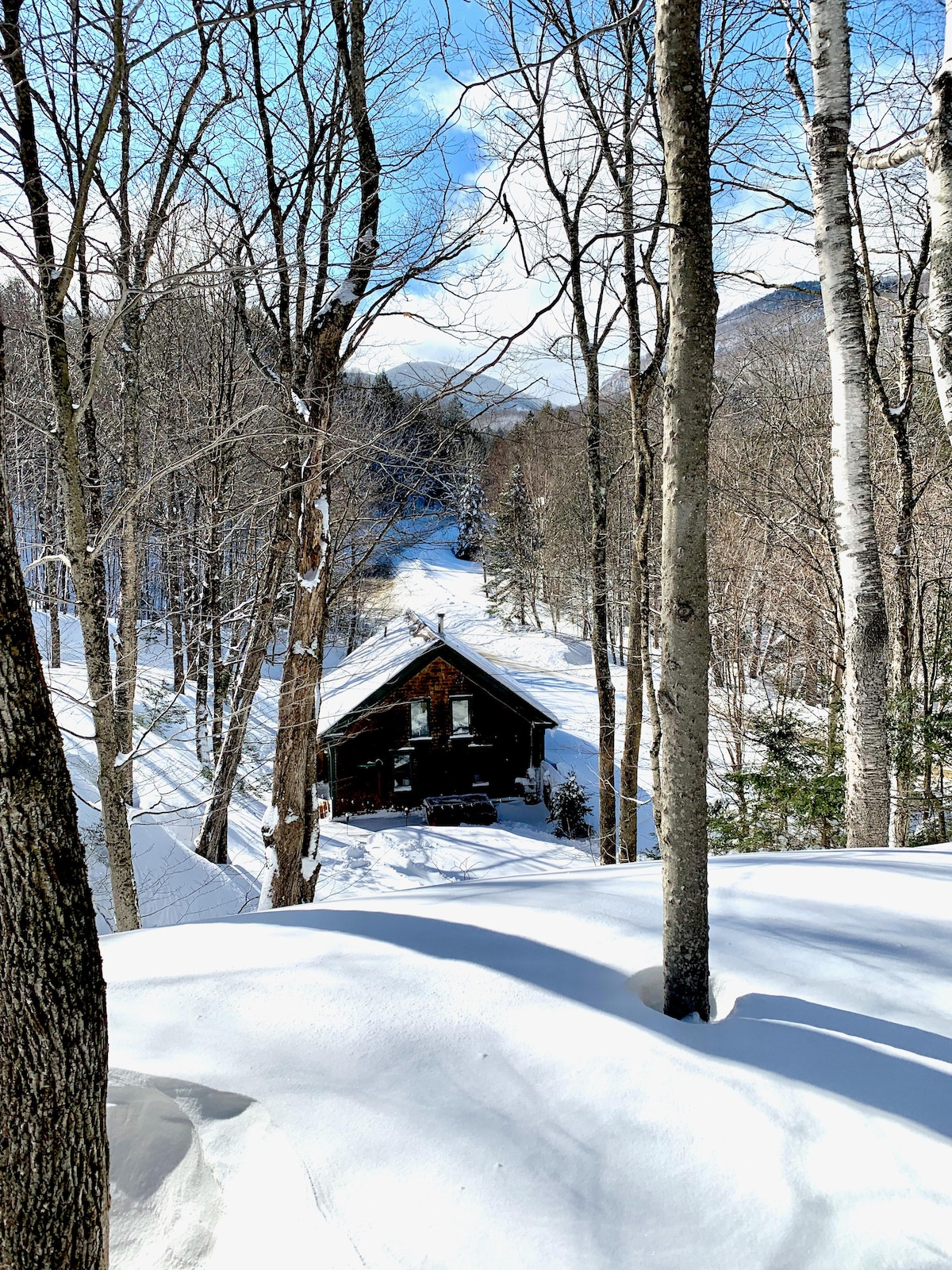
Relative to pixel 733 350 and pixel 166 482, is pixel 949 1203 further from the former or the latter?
pixel 733 350

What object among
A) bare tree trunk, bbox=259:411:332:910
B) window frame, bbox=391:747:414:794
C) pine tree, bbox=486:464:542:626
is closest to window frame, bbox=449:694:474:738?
window frame, bbox=391:747:414:794

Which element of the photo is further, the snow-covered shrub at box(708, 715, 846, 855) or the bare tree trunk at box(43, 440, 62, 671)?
the bare tree trunk at box(43, 440, 62, 671)

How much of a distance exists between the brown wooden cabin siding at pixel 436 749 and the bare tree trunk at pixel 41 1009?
15759mm

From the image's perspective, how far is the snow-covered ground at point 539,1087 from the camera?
139 centimetres

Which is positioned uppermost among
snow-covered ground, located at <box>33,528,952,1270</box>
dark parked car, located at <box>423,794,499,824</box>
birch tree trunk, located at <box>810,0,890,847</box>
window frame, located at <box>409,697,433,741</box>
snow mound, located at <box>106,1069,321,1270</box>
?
birch tree trunk, located at <box>810,0,890,847</box>

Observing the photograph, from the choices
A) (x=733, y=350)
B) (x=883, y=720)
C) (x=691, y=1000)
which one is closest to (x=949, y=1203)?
(x=691, y=1000)

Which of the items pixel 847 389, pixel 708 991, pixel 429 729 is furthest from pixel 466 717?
pixel 708 991

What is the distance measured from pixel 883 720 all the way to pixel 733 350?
56.5 feet

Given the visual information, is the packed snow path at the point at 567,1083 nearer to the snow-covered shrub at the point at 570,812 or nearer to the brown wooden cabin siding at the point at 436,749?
the snow-covered shrub at the point at 570,812

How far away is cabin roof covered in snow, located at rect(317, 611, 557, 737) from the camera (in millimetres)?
16922

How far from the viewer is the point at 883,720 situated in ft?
15.7

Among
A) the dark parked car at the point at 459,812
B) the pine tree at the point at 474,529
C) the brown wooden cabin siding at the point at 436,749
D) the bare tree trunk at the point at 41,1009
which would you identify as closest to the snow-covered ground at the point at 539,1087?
the bare tree trunk at the point at 41,1009

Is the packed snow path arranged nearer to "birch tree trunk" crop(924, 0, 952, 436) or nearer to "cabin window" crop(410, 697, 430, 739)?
"birch tree trunk" crop(924, 0, 952, 436)

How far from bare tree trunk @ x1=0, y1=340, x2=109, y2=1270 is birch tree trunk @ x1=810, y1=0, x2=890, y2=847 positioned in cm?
457
